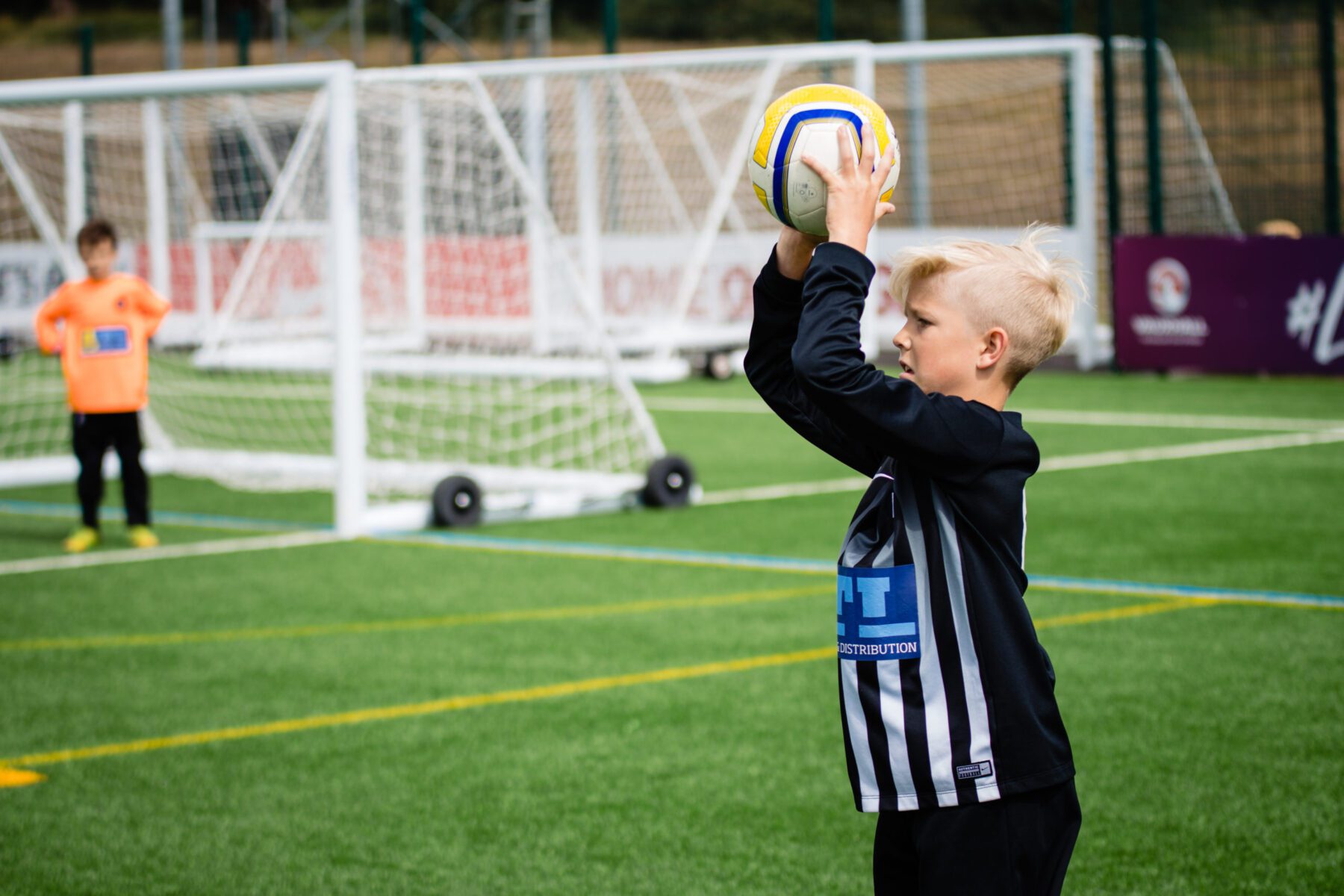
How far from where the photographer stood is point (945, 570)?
8.34 feet

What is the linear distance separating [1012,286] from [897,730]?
0.70m

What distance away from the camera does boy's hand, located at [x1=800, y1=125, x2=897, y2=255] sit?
2486 millimetres

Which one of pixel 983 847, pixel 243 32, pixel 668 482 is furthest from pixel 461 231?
pixel 243 32

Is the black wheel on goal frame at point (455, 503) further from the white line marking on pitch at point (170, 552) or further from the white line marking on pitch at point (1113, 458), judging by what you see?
the white line marking on pitch at point (1113, 458)

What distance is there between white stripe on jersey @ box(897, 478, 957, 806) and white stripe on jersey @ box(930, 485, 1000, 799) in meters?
0.03

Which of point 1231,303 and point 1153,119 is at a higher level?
point 1153,119

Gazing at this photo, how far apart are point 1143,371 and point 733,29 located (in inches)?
887

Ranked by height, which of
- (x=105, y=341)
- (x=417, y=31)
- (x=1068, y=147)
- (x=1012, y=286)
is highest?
(x=417, y=31)

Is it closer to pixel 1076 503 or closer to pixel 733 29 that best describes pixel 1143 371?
pixel 1076 503

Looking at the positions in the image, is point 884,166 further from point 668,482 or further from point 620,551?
point 668,482

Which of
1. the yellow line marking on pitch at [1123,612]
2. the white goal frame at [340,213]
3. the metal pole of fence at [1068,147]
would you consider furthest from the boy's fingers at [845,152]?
the metal pole of fence at [1068,147]

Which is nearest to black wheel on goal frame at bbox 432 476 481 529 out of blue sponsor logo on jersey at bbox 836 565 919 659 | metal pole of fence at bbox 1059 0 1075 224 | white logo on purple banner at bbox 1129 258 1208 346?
blue sponsor logo on jersey at bbox 836 565 919 659

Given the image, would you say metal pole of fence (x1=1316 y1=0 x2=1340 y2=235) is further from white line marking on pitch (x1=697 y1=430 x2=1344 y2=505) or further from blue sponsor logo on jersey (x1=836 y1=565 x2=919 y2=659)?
blue sponsor logo on jersey (x1=836 y1=565 x2=919 y2=659)

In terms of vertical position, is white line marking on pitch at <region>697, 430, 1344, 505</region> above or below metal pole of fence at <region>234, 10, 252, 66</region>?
below
